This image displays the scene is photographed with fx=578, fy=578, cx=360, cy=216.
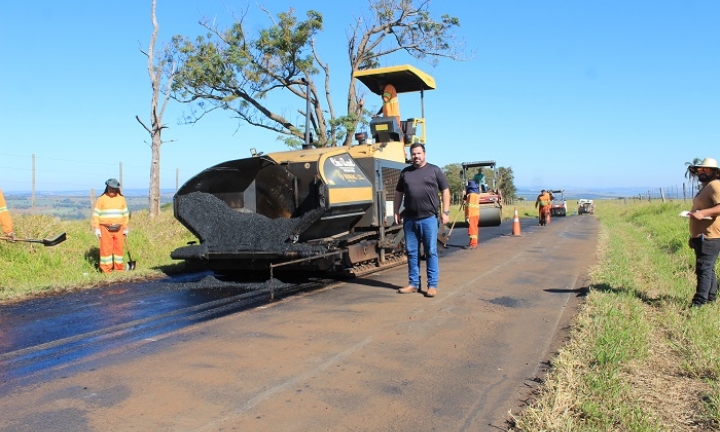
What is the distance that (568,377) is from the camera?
366cm

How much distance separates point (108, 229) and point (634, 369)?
8.03 metres

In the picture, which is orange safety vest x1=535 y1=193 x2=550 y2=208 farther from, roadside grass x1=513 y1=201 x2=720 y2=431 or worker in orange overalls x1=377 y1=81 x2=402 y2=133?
roadside grass x1=513 y1=201 x2=720 y2=431

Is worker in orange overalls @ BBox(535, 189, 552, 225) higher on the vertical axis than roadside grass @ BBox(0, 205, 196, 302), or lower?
higher

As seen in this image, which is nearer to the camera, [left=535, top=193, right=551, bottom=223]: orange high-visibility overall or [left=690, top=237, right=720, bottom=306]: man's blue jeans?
[left=690, top=237, right=720, bottom=306]: man's blue jeans

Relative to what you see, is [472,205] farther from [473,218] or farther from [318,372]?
[318,372]

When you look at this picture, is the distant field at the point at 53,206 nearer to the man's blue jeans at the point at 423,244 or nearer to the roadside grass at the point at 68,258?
the roadside grass at the point at 68,258

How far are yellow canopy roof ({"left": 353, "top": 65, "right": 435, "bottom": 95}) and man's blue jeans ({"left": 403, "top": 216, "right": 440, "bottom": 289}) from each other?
16.1ft

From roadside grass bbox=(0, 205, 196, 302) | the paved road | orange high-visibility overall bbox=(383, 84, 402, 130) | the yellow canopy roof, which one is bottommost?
the paved road

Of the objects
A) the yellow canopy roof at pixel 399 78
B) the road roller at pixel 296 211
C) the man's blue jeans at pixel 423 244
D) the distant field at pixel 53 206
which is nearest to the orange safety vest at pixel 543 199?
the yellow canopy roof at pixel 399 78

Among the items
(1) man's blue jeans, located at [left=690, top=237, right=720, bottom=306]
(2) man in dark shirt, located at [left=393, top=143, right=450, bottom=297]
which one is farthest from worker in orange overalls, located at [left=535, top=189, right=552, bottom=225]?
(1) man's blue jeans, located at [left=690, top=237, right=720, bottom=306]

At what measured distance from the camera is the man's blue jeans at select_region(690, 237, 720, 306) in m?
5.72

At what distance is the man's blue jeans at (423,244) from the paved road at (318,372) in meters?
0.36

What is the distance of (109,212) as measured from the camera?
30.7ft

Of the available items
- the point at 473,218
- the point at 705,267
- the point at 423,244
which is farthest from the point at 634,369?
the point at 473,218
